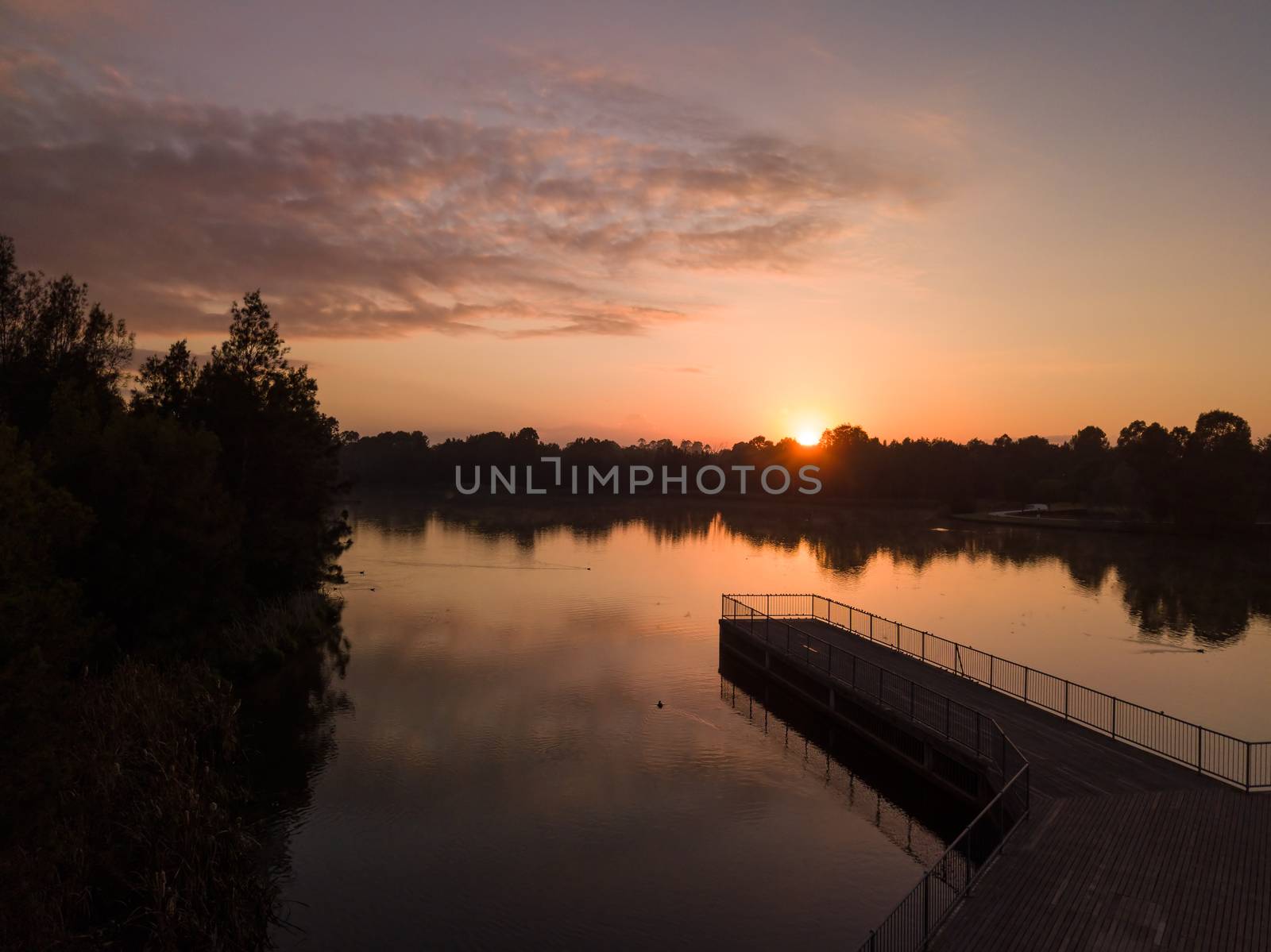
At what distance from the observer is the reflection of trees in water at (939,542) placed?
60625 mm

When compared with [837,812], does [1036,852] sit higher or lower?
higher

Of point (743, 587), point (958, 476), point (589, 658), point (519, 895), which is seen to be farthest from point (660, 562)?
point (958, 476)

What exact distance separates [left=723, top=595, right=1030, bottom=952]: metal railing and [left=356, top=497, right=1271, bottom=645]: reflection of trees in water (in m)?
26.5

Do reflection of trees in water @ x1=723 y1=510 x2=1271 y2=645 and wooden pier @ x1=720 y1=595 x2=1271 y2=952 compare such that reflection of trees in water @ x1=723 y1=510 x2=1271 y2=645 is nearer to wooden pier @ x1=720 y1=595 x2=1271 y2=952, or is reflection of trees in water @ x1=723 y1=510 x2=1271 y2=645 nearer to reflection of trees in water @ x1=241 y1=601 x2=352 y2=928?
wooden pier @ x1=720 y1=595 x2=1271 y2=952

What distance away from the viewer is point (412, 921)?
18.3 m

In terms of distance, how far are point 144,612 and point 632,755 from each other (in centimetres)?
1990

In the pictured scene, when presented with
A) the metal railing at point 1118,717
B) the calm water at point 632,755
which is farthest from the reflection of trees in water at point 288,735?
the metal railing at point 1118,717

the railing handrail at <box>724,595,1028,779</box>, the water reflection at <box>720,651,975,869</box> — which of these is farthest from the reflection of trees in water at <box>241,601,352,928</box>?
the railing handrail at <box>724,595,1028,779</box>

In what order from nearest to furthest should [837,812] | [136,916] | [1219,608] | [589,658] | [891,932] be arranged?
[891,932] < [136,916] < [837,812] < [589,658] < [1219,608]

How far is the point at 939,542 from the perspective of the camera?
101 metres

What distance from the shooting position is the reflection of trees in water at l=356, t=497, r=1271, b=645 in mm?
60625

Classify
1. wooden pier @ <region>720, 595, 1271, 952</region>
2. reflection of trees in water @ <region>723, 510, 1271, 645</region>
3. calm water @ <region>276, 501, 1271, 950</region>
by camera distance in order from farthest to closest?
reflection of trees in water @ <region>723, 510, 1271, 645</region> → calm water @ <region>276, 501, 1271, 950</region> → wooden pier @ <region>720, 595, 1271, 952</region>

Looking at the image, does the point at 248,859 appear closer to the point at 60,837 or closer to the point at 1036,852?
the point at 60,837

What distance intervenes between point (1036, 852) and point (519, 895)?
10987 millimetres
